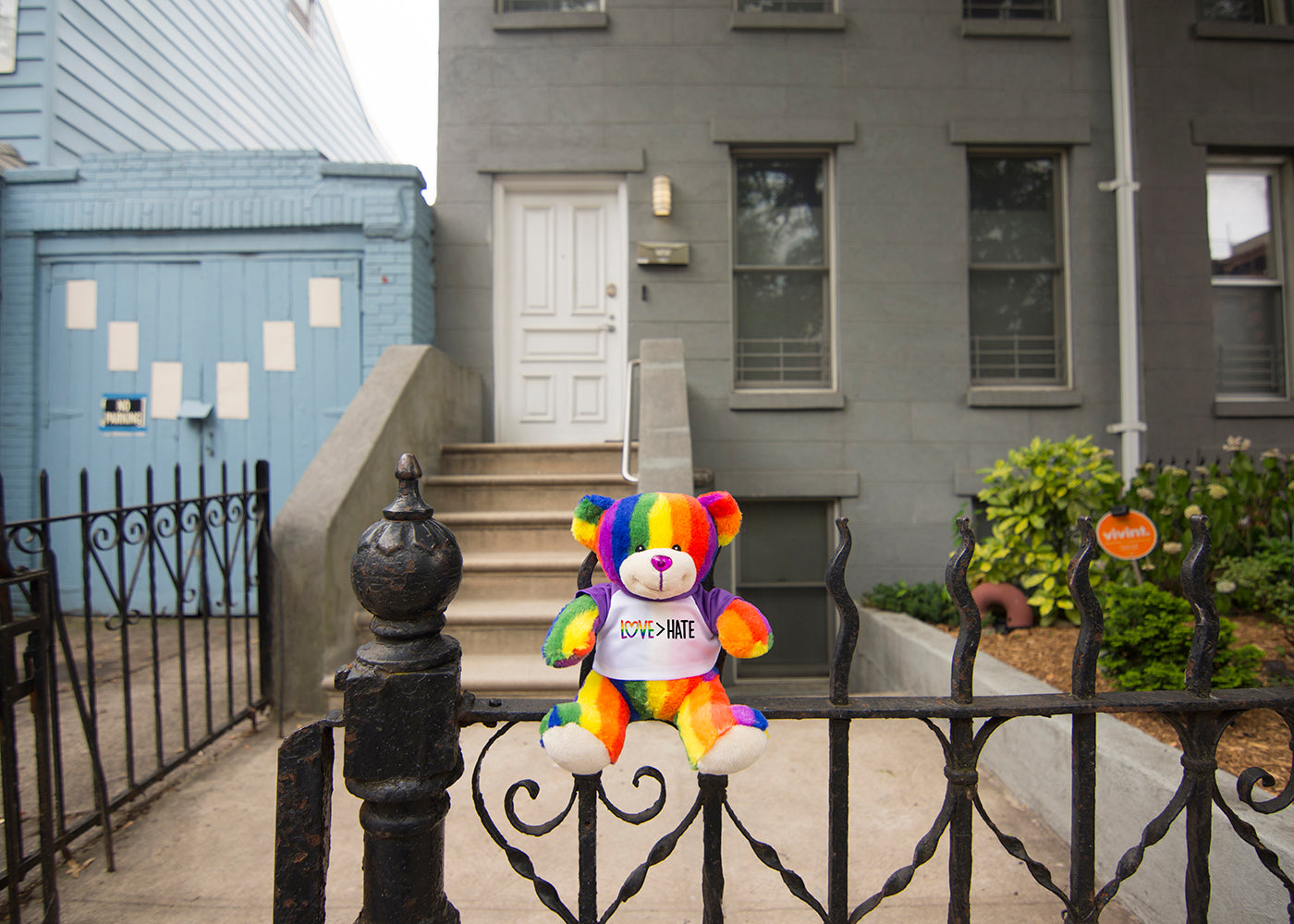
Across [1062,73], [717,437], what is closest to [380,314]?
[717,437]

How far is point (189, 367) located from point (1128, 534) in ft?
21.9

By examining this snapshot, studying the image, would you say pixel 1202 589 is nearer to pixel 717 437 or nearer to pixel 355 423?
pixel 355 423

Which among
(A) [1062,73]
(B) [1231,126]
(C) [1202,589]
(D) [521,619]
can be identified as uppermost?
(A) [1062,73]

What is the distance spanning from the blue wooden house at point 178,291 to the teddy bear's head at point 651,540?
15.8 ft

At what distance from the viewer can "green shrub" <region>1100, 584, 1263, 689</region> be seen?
2623mm

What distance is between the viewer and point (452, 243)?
6.00m

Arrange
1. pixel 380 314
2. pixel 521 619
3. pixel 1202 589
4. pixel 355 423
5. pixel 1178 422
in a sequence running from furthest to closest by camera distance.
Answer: pixel 1178 422, pixel 380 314, pixel 355 423, pixel 521 619, pixel 1202 589

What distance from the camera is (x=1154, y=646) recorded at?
278cm

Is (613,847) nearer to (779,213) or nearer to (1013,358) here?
(779,213)

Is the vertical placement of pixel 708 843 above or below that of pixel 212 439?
below

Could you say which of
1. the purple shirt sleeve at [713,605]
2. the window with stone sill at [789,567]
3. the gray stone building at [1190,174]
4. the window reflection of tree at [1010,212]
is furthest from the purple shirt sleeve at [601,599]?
the gray stone building at [1190,174]

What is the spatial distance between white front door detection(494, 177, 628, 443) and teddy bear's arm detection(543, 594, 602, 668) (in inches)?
193

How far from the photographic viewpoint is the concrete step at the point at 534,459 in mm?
5207

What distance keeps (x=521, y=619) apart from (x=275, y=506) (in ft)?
11.0
